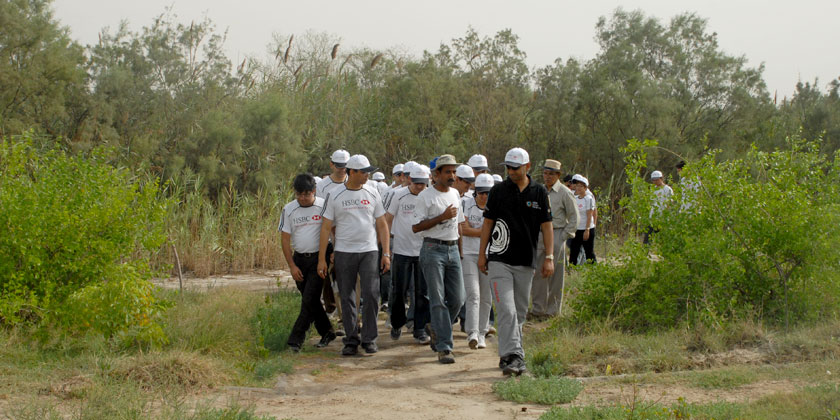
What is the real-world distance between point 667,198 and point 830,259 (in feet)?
5.88

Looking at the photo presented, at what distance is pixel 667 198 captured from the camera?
894 cm

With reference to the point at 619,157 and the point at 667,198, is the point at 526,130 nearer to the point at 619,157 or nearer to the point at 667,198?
the point at 619,157

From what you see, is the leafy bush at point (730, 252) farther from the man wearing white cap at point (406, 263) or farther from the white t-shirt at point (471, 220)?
the man wearing white cap at point (406, 263)

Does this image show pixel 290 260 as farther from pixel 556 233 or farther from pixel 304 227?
pixel 556 233

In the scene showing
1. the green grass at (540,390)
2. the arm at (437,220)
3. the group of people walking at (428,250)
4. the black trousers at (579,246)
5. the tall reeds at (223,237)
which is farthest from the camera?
the tall reeds at (223,237)

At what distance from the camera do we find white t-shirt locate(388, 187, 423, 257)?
8.66 metres

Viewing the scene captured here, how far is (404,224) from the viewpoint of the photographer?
28.6 ft

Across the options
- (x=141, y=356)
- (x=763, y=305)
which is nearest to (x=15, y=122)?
(x=141, y=356)

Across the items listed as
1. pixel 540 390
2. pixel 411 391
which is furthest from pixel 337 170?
pixel 540 390

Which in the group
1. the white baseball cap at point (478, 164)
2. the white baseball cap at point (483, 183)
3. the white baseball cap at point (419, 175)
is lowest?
the white baseball cap at point (483, 183)

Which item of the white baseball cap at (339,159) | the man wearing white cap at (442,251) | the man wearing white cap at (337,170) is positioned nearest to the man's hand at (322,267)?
the man wearing white cap at (442,251)

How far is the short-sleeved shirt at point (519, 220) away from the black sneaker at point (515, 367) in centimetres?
86

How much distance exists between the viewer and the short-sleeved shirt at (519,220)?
22.7 ft

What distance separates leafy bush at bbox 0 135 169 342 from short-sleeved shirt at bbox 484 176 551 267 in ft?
11.0
